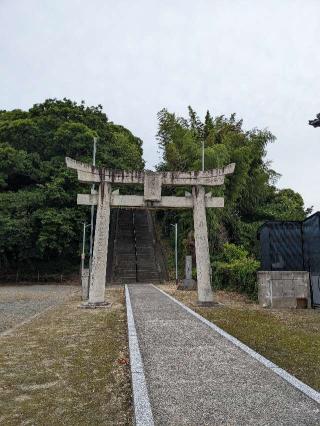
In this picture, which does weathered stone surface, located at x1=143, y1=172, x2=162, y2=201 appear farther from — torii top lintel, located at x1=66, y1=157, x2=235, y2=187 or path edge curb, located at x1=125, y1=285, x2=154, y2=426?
path edge curb, located at x1=125, y1=285, x2=154, y2=426

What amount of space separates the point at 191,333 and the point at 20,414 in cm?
387

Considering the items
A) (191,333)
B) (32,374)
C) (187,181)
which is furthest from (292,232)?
(32,374)

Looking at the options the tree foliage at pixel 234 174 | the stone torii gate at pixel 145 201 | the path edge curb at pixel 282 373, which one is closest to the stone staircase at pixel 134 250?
the tree foliage at pixel 234 174

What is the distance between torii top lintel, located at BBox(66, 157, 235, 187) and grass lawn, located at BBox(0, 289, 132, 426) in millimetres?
5931

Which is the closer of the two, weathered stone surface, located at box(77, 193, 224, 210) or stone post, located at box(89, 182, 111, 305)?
stone post, located at box(89, 182, 111, 305)

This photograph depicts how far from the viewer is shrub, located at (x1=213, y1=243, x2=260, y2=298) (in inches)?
549

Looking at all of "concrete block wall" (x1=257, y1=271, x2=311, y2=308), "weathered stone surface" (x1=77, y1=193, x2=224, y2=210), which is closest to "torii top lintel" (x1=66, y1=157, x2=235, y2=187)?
"weathered stone surface" (x1=77, y1=193, x2=224, y2=210)

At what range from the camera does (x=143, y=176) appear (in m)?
13.3

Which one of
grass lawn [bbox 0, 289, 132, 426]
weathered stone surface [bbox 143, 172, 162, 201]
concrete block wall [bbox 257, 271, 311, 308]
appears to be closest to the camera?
grass lawn [bbox 0, 289, 132, 426]

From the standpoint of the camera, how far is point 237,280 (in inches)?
622

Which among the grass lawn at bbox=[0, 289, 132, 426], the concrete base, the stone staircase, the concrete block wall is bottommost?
the grass lawn at bbox=[0, 289, 132, 426]

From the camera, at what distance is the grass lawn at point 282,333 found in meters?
4.88

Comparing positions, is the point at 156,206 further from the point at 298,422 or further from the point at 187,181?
the point at 298,422

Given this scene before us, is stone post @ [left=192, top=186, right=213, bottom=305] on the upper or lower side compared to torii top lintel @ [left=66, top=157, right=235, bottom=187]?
lower
